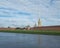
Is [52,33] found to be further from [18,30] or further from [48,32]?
[18,30]

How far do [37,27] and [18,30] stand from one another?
21.8 metres

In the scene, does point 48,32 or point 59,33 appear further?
point 48,32

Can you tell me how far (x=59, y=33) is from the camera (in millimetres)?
36594

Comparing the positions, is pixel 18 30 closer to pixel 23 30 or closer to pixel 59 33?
pixel 23 30

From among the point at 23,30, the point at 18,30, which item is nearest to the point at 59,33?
the point at 23,30

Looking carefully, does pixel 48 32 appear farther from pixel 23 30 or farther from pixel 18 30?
pixel 18 30

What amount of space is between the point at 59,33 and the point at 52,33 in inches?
99.3

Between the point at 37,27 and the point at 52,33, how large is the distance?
158 inches

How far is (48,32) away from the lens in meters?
39.3

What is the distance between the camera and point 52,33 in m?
38.8

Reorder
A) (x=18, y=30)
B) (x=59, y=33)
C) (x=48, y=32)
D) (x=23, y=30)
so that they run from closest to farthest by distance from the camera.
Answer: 1. (x=59, y=33)
2. (x=48, y=32)
3. (x=23, y=30)
4. (x=18, y=30)

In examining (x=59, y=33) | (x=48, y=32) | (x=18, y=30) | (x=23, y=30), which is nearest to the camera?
(x=59, y=33)

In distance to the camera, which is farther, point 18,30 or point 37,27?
point 18,30

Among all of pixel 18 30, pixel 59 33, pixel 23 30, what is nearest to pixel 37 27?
pixel 59 33
